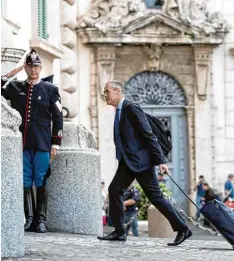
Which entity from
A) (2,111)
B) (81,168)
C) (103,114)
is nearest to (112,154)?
(103,114)

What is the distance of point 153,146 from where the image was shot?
541 inches

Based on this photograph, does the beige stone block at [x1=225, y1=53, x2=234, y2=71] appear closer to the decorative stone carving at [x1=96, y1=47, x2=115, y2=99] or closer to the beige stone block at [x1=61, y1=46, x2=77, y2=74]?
the decorative stone carving at [x1=96, y1=47, x2=115, y2=99]

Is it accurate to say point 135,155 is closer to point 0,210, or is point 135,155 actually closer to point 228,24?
point 0,210

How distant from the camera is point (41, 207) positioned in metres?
14.9

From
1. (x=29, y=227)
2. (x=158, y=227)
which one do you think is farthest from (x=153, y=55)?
(x=29, y=227)

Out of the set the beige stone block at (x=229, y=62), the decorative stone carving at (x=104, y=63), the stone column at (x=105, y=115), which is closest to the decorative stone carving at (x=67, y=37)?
the stone column at (x=105, y=115)

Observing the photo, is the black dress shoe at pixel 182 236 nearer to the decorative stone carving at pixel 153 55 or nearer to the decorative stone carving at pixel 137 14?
the decorative stone carving at pixel 137 14

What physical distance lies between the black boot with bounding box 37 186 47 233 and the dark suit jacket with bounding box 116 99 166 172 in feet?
4.40

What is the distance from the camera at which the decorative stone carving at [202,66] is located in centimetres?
4088

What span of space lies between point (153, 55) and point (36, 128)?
26165 mm

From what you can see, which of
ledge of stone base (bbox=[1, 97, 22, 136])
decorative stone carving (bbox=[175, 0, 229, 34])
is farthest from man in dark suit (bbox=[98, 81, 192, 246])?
decorative stone carving (bbox=[175, 0, 229, 34])

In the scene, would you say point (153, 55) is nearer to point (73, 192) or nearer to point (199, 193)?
point (199, 193)

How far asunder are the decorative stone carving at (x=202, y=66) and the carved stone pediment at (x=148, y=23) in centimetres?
41

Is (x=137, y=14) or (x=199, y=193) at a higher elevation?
(x=137, y=14)
